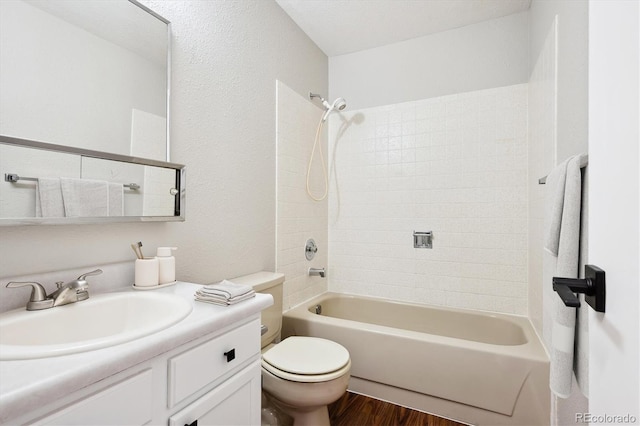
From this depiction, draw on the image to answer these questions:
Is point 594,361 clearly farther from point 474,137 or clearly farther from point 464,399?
point 474,137

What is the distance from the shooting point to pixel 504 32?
2215 mm

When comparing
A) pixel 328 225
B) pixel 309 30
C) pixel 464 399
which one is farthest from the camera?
pixel 328 225

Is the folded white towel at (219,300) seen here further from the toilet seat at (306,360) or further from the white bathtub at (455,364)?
the white bathtub at (455,364)

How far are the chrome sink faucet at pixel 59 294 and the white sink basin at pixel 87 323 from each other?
21 millimetres

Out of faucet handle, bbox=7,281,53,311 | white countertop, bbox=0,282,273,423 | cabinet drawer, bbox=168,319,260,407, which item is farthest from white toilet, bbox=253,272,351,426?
faucet handle, bbox=7,281,53,311

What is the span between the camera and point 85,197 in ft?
3.48

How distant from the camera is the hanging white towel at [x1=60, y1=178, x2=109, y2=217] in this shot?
3.33ft

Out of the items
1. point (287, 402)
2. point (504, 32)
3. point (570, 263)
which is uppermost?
point (504, 32)

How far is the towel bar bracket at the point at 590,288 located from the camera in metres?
0.56

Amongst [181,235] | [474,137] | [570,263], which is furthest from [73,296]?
[474,137]

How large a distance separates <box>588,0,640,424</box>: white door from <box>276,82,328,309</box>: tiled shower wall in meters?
1.73

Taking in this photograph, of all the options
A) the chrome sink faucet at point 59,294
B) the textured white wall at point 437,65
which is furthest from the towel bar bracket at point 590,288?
the textured white wall at point 437,65

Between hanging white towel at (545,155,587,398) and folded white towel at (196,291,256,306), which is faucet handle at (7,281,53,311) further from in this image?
hanging white towel at (545,155,587,398)

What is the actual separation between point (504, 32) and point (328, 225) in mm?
1976
